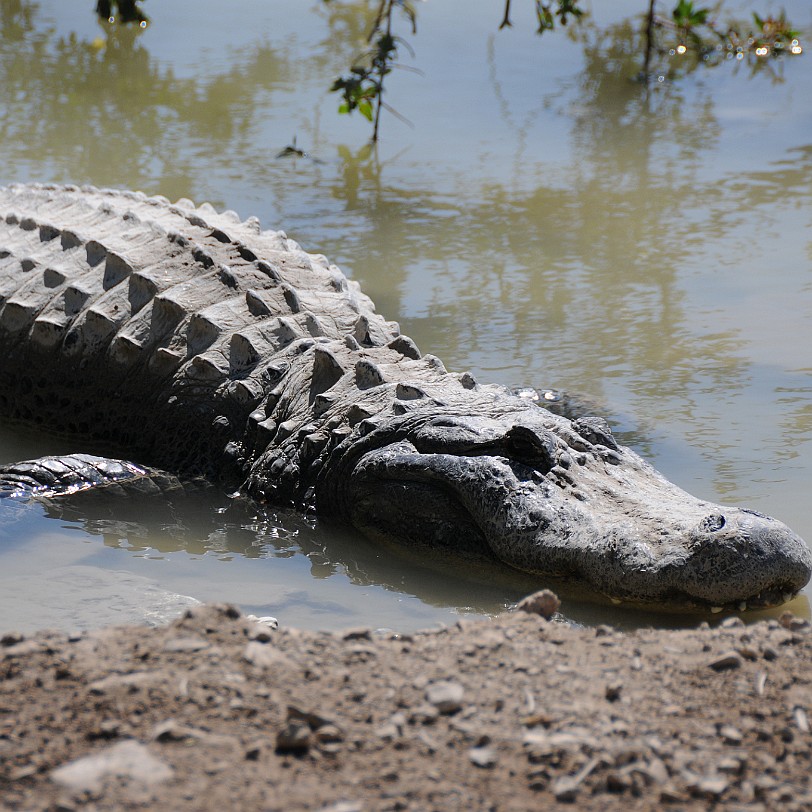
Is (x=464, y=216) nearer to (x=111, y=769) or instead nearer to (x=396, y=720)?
(x=396, y=720)

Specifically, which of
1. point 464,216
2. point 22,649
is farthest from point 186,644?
point 464,216

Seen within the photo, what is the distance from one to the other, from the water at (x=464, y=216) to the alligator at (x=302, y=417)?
21 centimetres

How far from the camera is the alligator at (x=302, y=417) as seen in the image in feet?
12.4

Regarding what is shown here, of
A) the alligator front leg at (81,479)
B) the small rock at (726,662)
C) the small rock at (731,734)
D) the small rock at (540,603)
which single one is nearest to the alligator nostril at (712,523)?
the small rock at (540,603)

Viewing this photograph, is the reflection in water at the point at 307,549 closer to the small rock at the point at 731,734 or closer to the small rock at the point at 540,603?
the small rock at the point at 540,603

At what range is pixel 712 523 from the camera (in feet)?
11.8

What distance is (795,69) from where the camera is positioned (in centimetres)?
1273

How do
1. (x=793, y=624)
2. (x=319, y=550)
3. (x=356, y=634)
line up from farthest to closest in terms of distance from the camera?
(x=319, y=550)
(x=793, y=624)
(x=356, y=634)

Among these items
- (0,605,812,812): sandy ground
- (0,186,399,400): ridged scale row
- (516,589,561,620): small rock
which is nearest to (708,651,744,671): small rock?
(0,605,812,812): sandy ground

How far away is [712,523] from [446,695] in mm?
1422

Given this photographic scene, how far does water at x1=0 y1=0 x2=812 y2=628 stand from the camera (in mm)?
4219

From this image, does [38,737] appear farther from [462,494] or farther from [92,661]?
[462,494]

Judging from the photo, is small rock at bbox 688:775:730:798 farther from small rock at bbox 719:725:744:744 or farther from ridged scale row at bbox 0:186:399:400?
ridged scale row at bbox 0:186:399:400

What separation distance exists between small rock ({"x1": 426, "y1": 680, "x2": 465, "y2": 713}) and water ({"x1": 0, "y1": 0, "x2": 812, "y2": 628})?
1203mm
